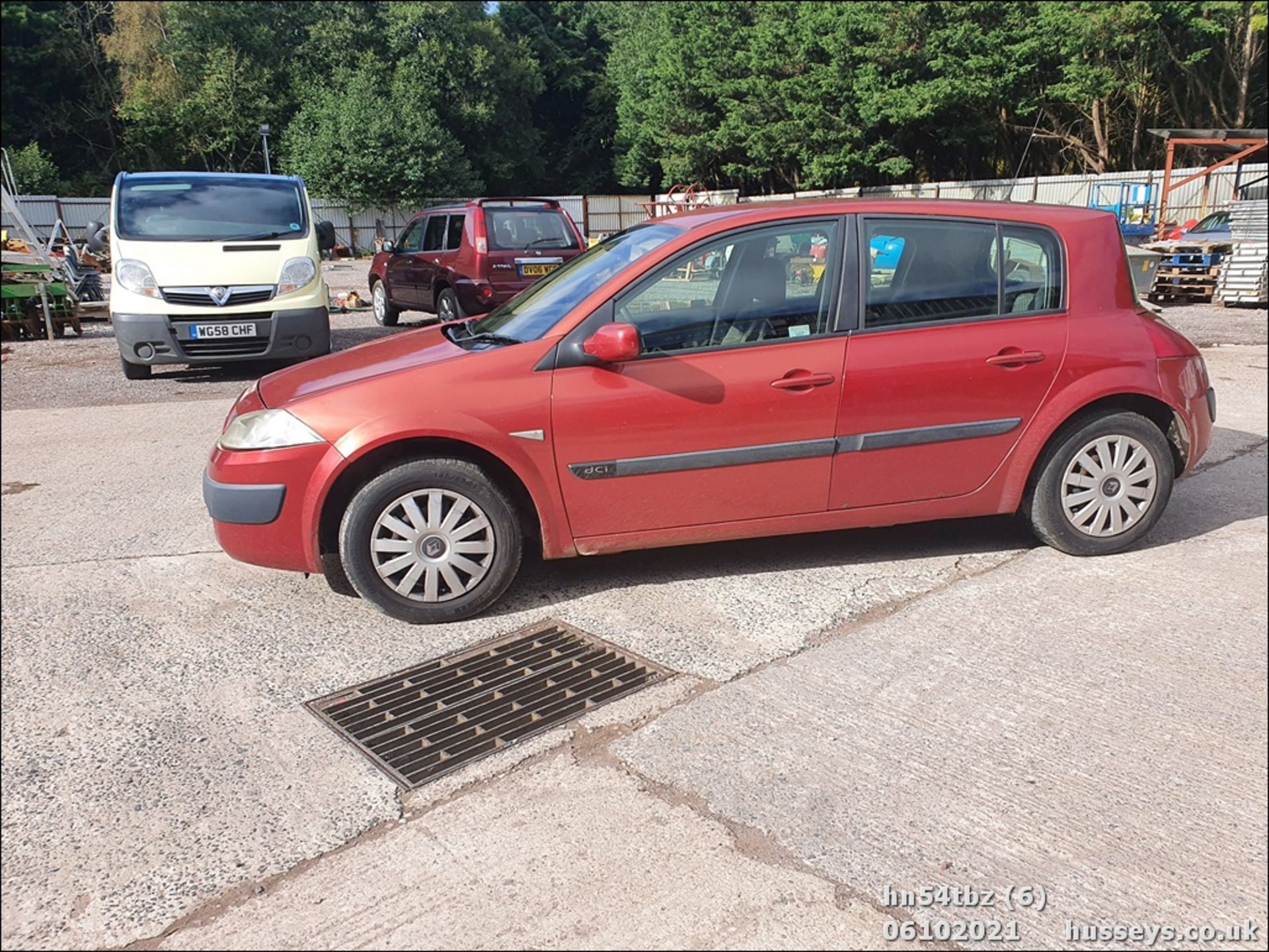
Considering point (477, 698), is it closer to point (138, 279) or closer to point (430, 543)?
point (430, 543)

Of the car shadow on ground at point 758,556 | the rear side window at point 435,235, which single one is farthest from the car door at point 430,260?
the car shadow on ground at point 758,556

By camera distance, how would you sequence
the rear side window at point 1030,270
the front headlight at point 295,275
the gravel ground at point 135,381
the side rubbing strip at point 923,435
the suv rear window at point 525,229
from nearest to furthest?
the side rubbing strip at point 923,435, the rear side window at point 1030,270, the gravel ground at point 135,381, the front headlight at point 295,275, the suv rear window at point 525,229

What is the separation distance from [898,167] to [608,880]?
35.1 metres

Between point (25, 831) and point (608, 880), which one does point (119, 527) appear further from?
point (608, 880)

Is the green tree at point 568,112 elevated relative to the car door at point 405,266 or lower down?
elevated

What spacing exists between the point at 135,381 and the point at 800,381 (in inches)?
322

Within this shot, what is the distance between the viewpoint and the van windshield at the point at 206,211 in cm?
944

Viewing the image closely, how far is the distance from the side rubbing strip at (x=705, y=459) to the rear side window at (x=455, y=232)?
29.3ft

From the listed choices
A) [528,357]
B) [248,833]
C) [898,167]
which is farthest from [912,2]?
[248,833]

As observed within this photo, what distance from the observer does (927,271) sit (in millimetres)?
4125

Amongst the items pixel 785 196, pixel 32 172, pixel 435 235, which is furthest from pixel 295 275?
pixel 32 172

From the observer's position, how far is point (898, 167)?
33.8m

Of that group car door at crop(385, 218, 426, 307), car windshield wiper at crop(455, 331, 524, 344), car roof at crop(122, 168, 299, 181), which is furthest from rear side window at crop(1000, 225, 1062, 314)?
car door at crop(385, 218, 426, 307)
